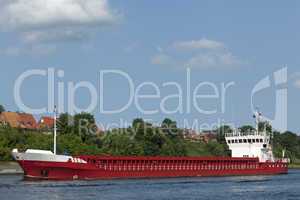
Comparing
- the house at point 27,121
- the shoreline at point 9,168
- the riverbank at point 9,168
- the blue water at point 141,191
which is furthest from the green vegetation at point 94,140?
the blue water at point 141,191

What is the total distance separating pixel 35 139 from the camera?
11188 centimetres

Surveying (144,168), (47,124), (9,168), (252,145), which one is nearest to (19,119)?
(47,124)

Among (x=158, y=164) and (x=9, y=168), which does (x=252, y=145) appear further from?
(x=9, y=168)

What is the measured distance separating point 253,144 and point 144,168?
2258cm

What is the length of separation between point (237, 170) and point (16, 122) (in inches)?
3713

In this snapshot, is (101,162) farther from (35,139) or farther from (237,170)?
(35,139)

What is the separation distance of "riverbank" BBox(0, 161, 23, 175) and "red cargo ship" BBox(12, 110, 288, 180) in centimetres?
2510

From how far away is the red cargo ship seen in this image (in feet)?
231

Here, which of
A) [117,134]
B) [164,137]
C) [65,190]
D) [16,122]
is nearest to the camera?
[65,190]

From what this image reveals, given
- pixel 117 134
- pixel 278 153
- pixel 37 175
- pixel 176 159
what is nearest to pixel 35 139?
pixel 117 134

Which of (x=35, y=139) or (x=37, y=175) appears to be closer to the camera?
(x=37, y=175)

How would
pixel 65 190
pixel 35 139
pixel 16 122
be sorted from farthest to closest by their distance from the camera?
pixel 16 122, pixel 35 139, pixel 65 190

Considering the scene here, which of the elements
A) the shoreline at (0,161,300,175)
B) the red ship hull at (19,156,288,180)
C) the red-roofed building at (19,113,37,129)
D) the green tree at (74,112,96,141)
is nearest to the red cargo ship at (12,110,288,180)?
the red ship hull at (19,156,288,180)

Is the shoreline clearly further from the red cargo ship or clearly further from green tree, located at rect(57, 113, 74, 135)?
the red cargo ship
